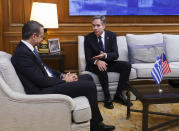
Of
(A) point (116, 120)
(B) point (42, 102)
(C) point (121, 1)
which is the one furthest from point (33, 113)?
(C) point (121, 1)

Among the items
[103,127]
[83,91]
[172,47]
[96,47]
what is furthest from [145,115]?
[172,47]

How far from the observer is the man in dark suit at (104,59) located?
→ 313 centimetres

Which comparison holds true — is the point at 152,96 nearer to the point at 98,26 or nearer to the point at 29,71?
the point at 29,71

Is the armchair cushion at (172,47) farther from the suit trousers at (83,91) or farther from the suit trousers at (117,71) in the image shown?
the suit trousers at (83,91)

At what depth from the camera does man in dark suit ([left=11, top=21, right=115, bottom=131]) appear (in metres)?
2.05

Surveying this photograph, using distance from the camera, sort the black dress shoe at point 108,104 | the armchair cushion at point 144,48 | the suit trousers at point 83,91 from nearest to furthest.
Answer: the suit trousers at point 83,91 → the black dress shoe at point 108,104 → the armchair cushion at point 144,48

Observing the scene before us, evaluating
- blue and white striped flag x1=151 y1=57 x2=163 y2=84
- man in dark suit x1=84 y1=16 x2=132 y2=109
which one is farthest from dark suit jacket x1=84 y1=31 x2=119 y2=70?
blue and white striped flag x1=151 y1=57 x2=163 y2=84

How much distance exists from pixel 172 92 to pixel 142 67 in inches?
40.5

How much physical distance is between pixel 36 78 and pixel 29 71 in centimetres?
9

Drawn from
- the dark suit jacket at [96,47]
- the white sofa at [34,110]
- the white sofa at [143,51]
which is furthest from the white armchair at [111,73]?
the white sofa at [34,110]

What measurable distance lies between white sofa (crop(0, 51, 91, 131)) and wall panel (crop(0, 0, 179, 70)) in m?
1.96

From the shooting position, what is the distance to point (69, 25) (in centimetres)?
396

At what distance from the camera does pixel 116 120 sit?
8.81ft

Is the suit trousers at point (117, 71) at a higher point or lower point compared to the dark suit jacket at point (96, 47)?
lower
